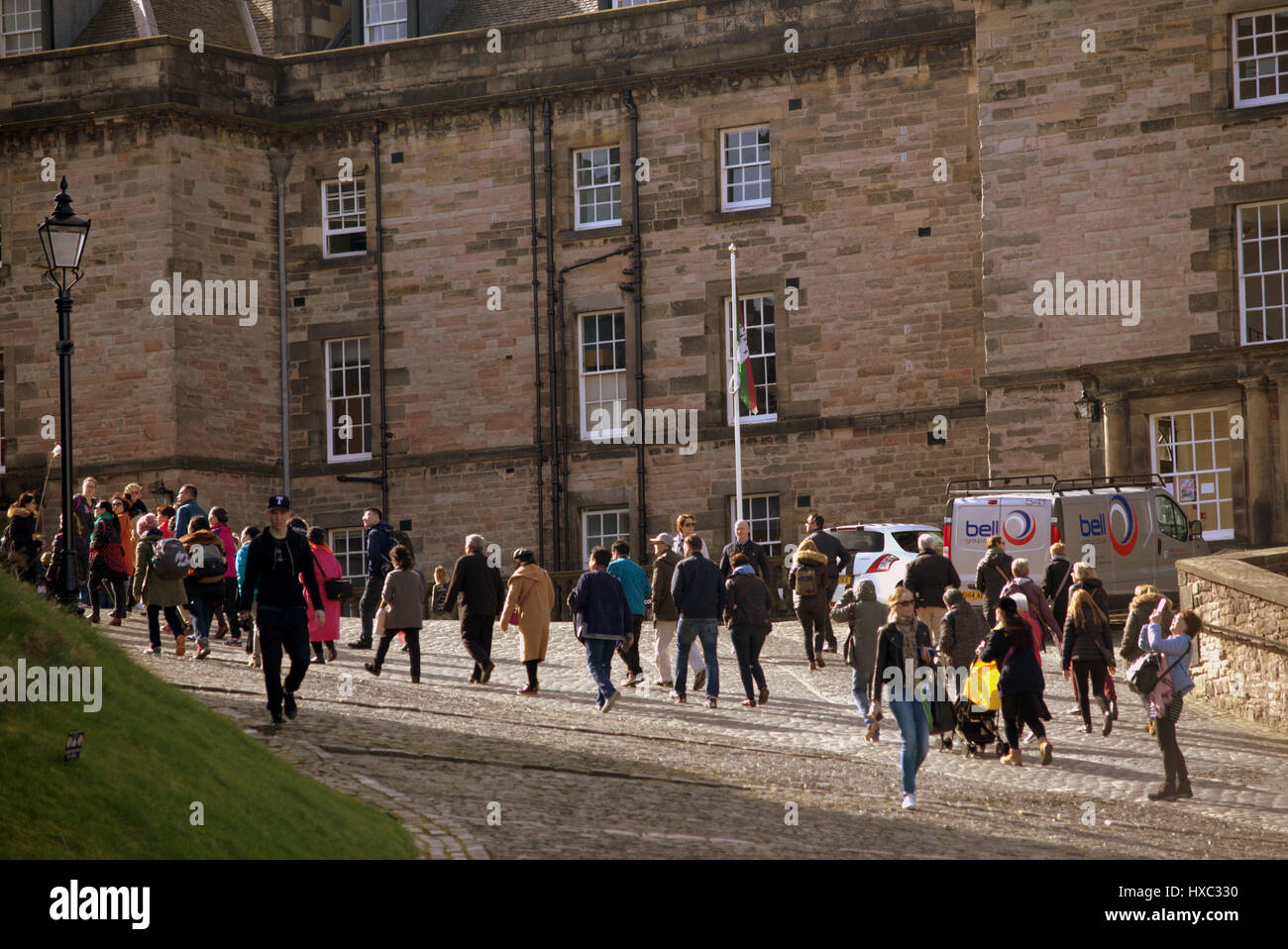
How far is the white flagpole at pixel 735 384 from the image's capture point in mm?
30328

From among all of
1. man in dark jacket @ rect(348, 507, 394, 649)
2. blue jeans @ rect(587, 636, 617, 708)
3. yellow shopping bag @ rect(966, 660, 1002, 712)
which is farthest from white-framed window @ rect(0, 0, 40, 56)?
yellow shopping bag @ rect(966, 660, 1002, 712)

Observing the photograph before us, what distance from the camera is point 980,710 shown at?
680 inches

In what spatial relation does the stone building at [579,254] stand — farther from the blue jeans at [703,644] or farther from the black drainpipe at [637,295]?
the blue jeans at [703,644]

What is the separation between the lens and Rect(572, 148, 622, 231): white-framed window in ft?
110

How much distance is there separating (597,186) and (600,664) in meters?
16.3

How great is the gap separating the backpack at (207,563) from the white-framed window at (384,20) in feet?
59.9

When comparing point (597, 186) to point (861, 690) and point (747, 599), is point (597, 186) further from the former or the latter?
point (861, 690)

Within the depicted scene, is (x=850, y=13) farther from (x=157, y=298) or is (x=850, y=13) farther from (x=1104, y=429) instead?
(x=157, y=298)

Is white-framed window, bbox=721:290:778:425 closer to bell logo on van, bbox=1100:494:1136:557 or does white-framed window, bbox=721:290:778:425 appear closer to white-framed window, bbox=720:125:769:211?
white-framed window, bbox=720:125:769:211

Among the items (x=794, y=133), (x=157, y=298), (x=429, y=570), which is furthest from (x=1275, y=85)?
(x=157, y=298)

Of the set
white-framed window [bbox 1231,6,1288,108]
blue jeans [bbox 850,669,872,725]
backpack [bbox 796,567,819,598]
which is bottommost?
blue jeans [bbox 850,669,872,725]

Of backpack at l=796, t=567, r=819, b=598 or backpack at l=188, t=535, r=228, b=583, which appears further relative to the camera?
backpack at l=796, t=567, r=819, b=598

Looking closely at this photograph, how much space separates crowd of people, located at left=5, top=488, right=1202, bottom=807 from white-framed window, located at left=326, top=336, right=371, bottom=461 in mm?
10593

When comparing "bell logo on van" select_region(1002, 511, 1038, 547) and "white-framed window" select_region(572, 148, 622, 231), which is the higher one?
"white-framed window" select_region(572, 148, 622, 231)
